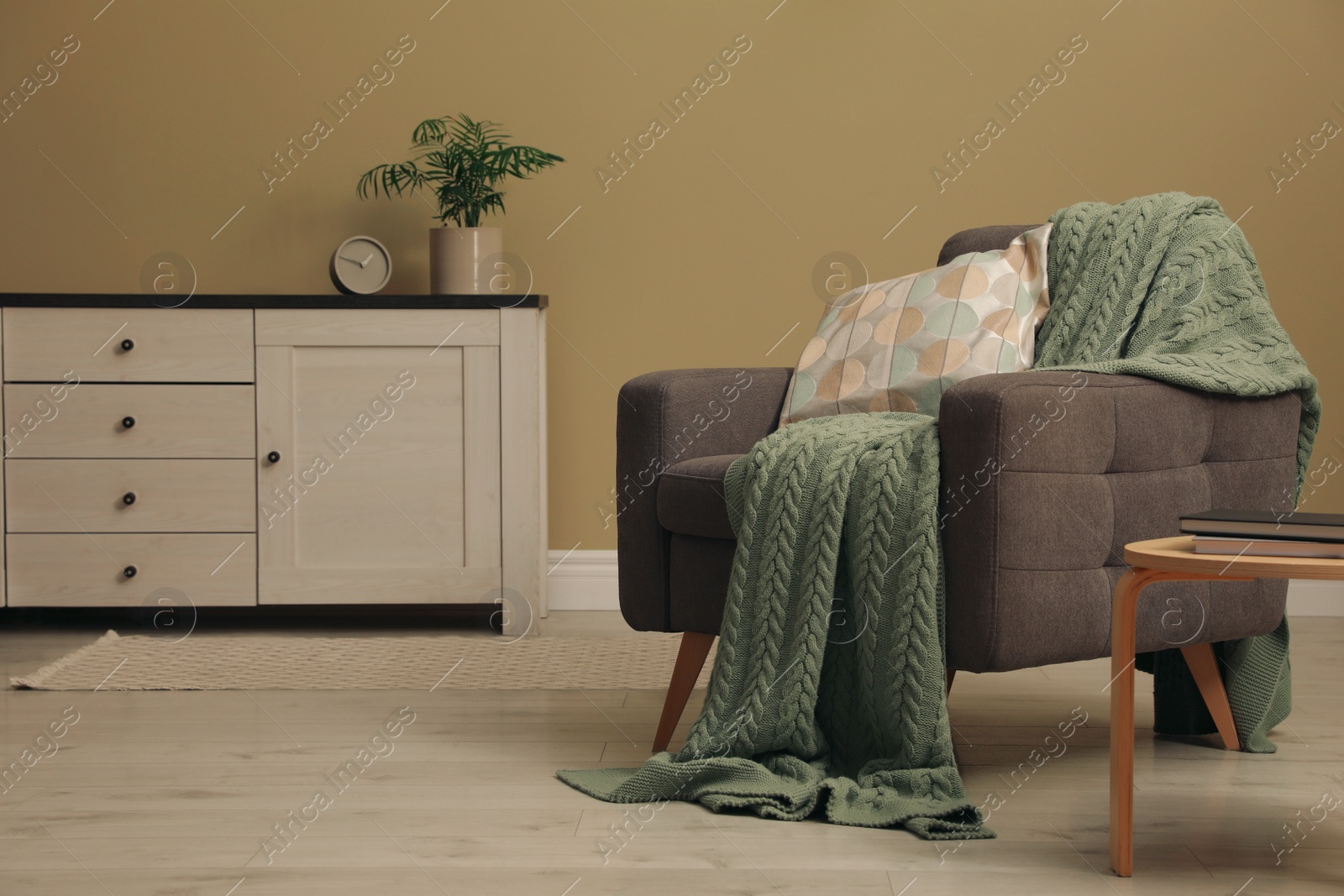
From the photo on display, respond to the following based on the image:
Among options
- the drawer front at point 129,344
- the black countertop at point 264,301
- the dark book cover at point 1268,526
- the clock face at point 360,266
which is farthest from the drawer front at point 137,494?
the dark book cover at point 1268,526

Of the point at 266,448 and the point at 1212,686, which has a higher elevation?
the point at 266,448

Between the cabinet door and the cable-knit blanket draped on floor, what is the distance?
3.78ft

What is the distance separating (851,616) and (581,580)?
1529mm

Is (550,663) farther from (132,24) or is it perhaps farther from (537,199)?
(132,24)

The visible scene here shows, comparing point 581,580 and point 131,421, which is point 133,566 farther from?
point 581,580

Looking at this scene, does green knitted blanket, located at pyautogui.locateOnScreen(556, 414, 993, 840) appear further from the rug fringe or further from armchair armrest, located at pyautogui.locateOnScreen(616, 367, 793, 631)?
the rug fringe

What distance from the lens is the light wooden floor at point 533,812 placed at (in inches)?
50.4

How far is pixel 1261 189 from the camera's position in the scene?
2.89 m

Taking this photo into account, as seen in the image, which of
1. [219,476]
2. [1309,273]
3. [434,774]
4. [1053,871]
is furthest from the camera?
[1309,273]

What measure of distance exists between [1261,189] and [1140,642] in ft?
5.86

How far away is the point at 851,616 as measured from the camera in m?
1.55

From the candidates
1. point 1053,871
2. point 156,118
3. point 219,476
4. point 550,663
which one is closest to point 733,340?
point 550,663

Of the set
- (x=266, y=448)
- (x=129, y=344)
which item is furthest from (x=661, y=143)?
(x=129, y=344)

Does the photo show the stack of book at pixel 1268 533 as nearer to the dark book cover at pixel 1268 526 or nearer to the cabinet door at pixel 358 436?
the dark book cover at pixel 1268 526
